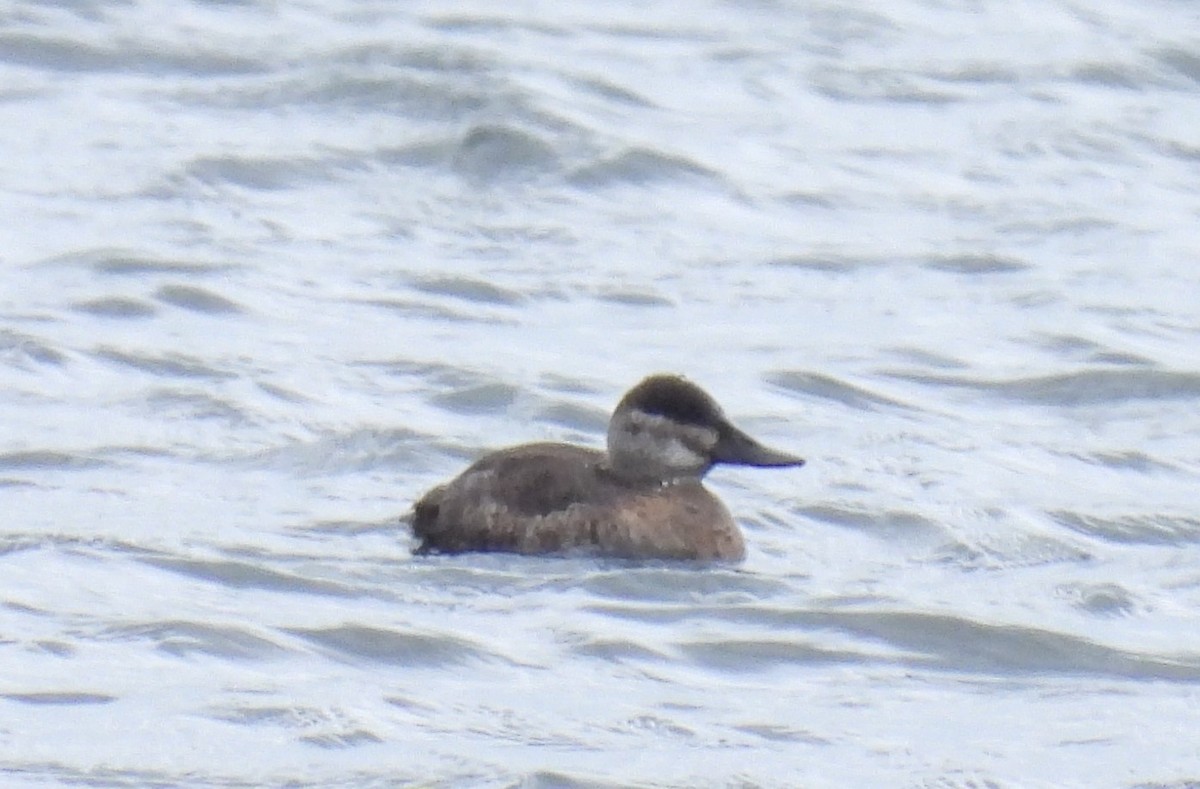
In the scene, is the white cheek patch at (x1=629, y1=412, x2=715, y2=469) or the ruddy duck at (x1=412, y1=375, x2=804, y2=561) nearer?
the ruddy duck at (x1=412, y1=375, x2=804, y2=561)

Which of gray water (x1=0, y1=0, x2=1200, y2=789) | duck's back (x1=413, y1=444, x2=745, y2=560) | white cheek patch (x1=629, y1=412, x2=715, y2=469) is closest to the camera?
gray water (x1=0, y1=0, x2=1200, y2=789)

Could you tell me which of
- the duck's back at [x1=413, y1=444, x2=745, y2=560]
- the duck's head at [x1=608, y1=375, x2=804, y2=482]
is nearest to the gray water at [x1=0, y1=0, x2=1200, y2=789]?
the duck's back at [x1=413, y1=444, x2=745, y2=560]

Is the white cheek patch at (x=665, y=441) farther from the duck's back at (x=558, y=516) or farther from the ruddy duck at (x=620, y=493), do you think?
the duck's back at (x=558, y=516)

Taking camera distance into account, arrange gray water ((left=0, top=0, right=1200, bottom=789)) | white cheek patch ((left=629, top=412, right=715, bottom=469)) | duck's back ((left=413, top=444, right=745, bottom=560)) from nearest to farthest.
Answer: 1. gray water ((left=0, top=0, right=1200, bottom=789))
2. duck's back ((left=413, top=444, right=745, bottom=560))
3. white cheek patch ((left=629, top=412, right=715, bottom=469))

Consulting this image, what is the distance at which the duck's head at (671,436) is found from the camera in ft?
30.8

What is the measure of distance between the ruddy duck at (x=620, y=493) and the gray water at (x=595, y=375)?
13 cm

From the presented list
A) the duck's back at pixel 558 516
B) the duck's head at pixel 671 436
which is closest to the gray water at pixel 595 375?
the duck's back at pixel 558 516

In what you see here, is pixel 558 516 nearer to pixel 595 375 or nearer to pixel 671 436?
pixel 671 436

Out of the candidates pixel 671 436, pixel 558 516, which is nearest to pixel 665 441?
pixel 671 436

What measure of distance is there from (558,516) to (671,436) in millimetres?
588

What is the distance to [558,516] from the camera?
905 cm

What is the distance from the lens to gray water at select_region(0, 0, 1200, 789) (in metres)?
7.31

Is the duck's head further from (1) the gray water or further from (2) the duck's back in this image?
(1) the gray water

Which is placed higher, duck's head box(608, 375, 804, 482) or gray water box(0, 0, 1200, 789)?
duck's head box(608, 375, 804, 482)
